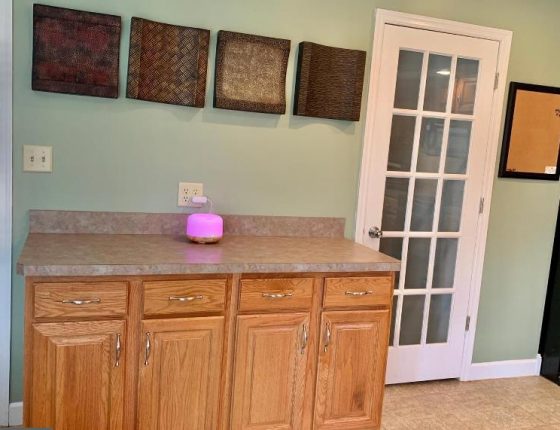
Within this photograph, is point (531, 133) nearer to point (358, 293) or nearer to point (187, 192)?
point (358, 293)

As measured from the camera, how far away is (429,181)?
10.0ft

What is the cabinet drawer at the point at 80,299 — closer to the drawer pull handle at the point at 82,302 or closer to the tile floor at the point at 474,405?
the drawer pull handle at the point at 82,302

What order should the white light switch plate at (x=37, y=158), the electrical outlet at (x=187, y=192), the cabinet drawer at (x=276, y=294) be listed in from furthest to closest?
the electrical outlet at (x=187, y=192) → the white light switch plate at (x=37, y=158) → the cabinet drawer at (x=276, y=294)

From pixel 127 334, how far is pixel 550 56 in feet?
9.24

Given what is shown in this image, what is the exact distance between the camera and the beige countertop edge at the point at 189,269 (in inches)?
73.4

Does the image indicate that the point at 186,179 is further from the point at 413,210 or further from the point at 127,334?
the point at 413,210

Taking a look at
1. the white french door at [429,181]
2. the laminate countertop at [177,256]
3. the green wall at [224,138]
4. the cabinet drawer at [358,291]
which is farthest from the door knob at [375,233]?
the cabinet drawer at [358,291]

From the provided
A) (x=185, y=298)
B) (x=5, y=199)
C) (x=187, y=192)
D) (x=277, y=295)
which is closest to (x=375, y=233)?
(x=277, y=295)

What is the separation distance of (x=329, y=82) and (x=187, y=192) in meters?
0.91

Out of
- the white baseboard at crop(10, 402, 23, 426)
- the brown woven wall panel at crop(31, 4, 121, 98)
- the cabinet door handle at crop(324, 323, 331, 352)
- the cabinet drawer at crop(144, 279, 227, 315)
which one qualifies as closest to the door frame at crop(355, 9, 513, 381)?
the cabinet door handle at crop(324, 323, 331, 352)

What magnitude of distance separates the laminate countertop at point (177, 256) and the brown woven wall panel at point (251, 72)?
66 centimetres

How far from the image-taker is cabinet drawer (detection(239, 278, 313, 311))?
2.16 m

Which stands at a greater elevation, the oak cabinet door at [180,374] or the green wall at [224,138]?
the green wall at [224,138]

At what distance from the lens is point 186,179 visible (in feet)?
8.56
